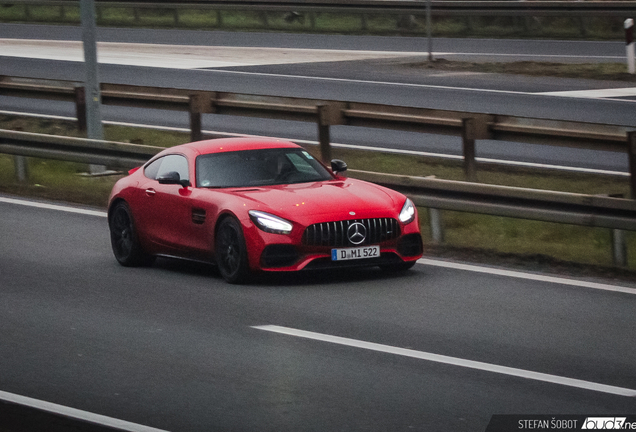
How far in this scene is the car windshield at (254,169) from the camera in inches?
455

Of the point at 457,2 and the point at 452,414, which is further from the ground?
the point at 457,2

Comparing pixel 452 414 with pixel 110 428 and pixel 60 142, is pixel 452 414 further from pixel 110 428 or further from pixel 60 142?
pixel 60 142

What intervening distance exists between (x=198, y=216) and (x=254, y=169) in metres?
0.70

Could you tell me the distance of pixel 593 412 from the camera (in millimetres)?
6844

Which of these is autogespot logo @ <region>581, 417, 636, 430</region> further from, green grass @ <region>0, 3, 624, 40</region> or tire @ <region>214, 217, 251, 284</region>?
green grass @ <region>0, 3, 624, 40</region>

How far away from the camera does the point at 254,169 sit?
11.6m

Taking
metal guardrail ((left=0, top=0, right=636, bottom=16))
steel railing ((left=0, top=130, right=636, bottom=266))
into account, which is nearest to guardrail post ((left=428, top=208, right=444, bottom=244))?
steel railing ((left=0, top=130, right=636, bottom=266))

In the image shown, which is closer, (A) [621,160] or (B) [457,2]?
(A) [621,160]

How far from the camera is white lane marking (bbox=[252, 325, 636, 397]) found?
7.43 m

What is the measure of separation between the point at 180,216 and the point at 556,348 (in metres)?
4.31

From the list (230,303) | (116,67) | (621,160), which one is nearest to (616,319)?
(230,303)

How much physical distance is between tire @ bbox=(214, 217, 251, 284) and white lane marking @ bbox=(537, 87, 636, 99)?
554 inches

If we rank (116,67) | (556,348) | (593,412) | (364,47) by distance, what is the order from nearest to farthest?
(593,412) → (556,348) → (116,67) → (364,47)

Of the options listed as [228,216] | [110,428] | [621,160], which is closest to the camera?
[110,428]
